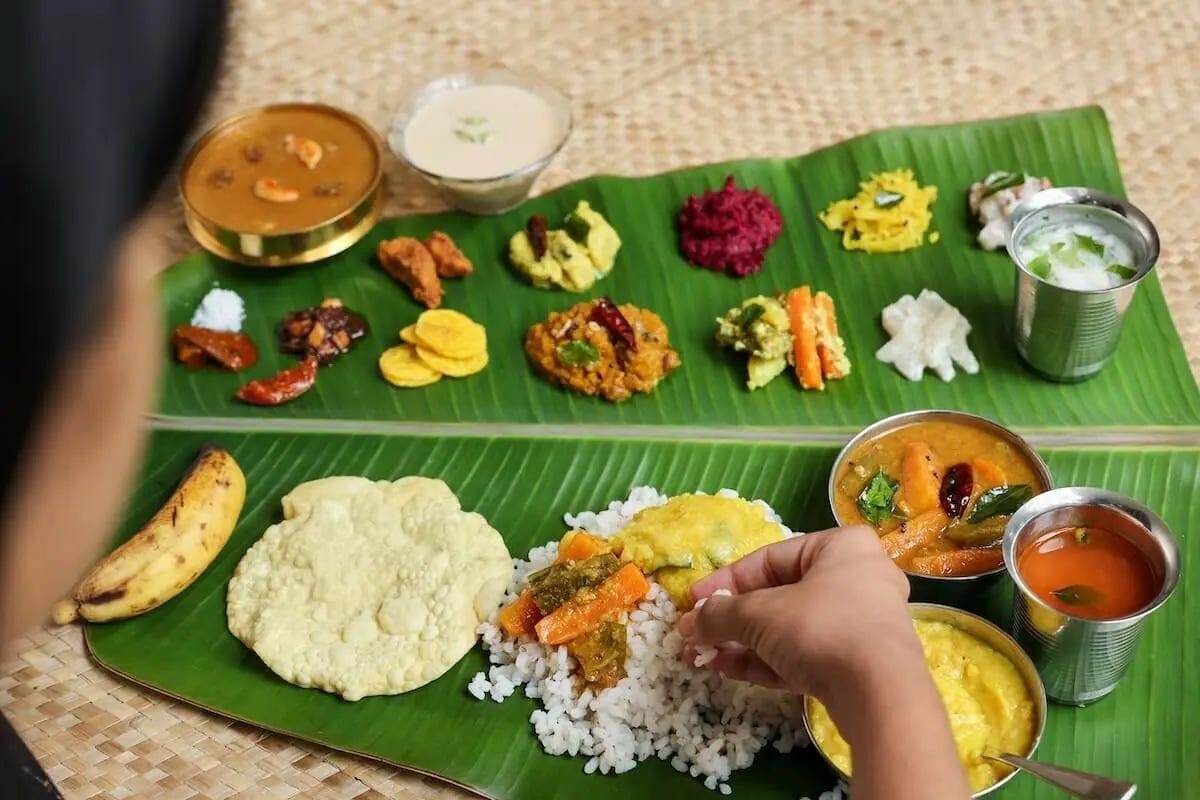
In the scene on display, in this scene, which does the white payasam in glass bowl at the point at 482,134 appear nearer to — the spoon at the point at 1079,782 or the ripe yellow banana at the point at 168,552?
the ripe yellow banana at the point at 168,552

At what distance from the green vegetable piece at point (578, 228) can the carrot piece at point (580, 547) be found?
1.35 metres

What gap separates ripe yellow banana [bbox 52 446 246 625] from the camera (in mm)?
3652

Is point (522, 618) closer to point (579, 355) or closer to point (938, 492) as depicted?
point (579, 355)

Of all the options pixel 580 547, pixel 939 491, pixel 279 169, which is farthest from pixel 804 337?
pixel 279 169

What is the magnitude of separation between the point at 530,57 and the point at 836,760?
3.54 metres

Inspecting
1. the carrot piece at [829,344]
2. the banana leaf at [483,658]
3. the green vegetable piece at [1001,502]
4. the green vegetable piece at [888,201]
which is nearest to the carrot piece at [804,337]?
the carrot piece at [829,344]

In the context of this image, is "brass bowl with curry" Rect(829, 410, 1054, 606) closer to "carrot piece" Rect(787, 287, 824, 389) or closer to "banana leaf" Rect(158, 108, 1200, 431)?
"banana leaf" Rect(158, 108, 1200, 431)

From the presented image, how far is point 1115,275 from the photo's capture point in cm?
395

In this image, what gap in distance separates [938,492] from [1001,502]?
7.9 inches

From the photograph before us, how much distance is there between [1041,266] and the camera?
13.1 feet

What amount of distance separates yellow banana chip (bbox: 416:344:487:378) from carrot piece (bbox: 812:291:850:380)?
1.24 metres

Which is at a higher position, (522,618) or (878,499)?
(878,499)

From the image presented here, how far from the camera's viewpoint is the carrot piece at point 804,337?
4.13m

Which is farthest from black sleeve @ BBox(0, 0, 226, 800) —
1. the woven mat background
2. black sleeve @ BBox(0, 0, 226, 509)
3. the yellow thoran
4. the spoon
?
the woven mat background
